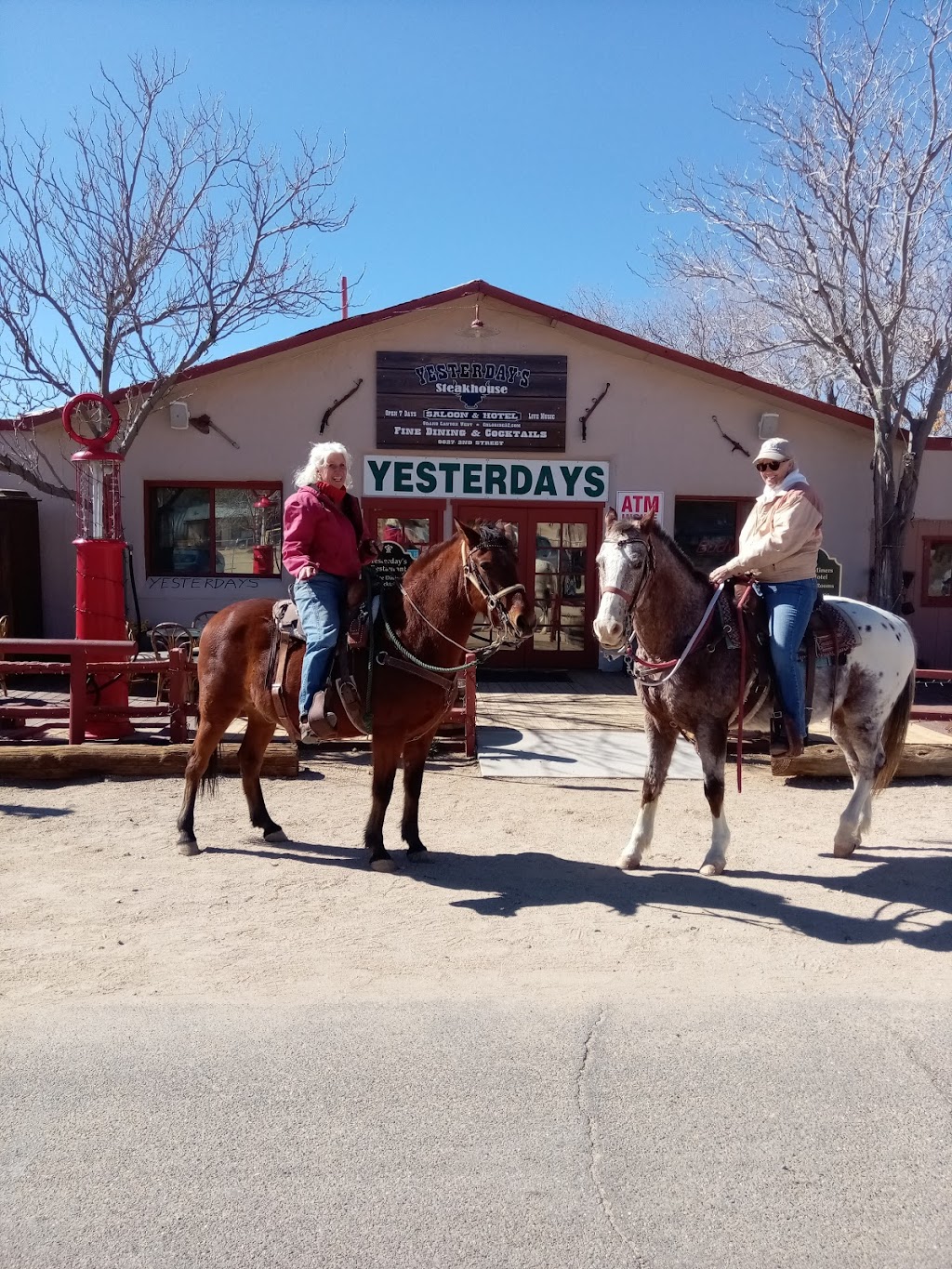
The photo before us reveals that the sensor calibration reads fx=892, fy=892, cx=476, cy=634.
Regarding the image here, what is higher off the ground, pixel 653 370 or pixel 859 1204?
pixel 653 370

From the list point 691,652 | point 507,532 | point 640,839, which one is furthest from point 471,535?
point 640,839

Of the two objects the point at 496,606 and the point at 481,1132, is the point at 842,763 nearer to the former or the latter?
the point at 496,606

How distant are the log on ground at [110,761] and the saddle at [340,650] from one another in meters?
1.80

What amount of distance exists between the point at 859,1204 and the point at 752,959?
170 centimetres

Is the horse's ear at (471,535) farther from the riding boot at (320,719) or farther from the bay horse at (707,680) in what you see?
the riding boot at (320,719)

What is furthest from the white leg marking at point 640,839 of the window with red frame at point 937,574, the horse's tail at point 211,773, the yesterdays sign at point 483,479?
the window with red frame at point 937,574

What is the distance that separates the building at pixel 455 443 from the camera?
12953 millimetres

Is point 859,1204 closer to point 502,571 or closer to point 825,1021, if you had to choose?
point 825,1021

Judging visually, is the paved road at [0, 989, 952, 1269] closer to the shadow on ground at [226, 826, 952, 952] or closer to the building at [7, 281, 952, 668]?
the shadow on ground at [226, 826, 952, 952]

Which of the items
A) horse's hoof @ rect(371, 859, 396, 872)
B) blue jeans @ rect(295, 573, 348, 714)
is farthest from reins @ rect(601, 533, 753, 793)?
horse's hoof @ rect(371, 859, 396, 872)

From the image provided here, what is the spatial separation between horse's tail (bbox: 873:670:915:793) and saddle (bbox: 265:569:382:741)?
3.39 metres

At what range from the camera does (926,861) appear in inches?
224

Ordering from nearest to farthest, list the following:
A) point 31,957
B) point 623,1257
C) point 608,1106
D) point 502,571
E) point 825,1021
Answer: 1. point 623,1257
2. point 608,1106
3. point 825,1021
4. point 31,957
5. point 502,571

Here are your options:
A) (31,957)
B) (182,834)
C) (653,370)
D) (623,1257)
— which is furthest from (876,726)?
(653,370)
